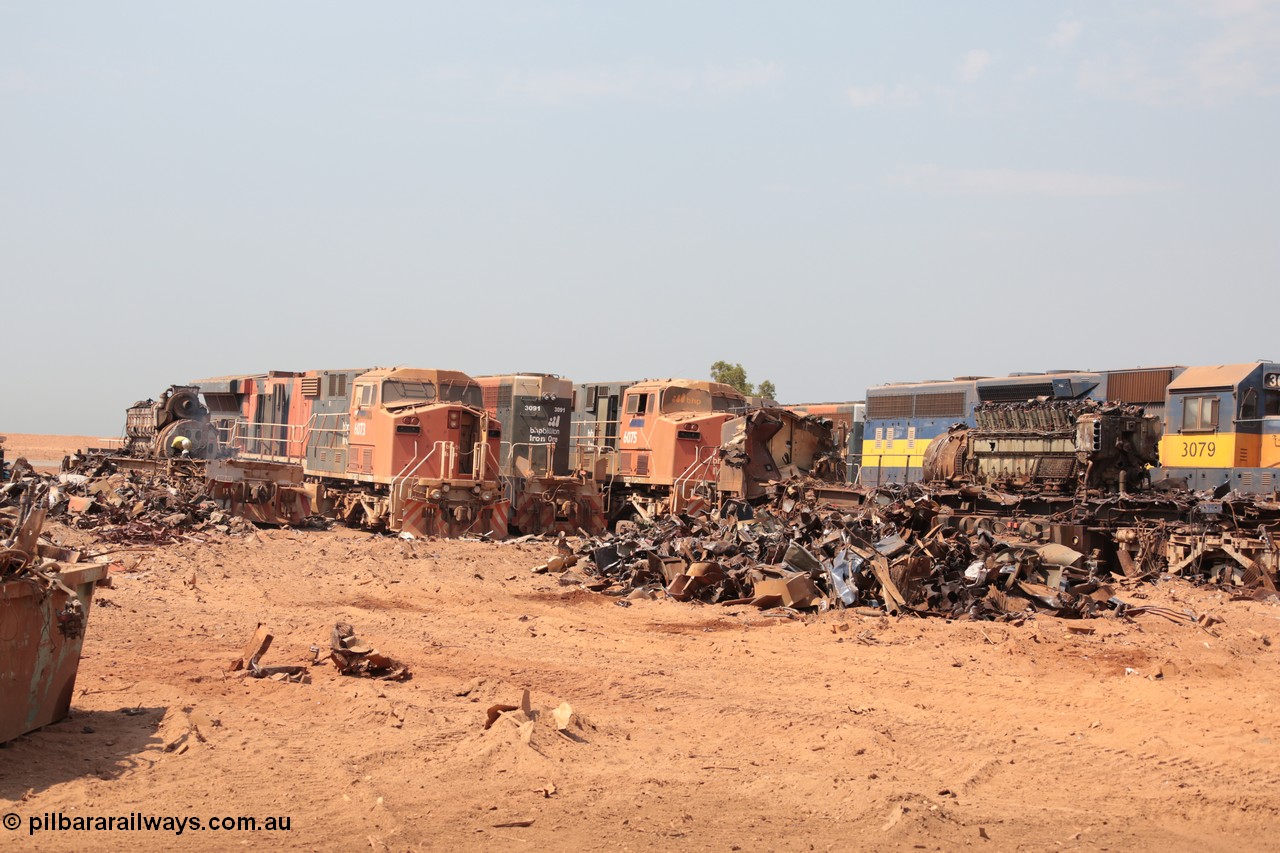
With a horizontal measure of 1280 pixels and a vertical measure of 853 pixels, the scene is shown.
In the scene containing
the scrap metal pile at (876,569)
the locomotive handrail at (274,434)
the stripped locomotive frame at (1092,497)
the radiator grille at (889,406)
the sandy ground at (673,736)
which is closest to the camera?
the sandy ground at (673,736)

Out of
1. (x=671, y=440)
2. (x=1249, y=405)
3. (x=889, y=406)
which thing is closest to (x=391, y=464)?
(x=671, y=440)

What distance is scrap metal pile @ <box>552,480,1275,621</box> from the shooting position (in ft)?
43.0

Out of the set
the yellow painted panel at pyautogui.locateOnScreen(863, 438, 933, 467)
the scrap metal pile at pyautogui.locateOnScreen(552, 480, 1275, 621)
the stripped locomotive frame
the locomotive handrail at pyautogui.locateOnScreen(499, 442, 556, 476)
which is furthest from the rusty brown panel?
the locomotive handrail at pyautogui.locateOnScreen(499, 442, 556, 476)

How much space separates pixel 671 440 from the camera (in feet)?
81.1

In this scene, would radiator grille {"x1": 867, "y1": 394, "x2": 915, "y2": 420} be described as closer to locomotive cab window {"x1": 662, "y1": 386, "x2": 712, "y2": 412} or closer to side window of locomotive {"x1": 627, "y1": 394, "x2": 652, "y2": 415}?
locomotive cab window {"x1": 662, "y1": 386, "x2": 712, "y2": 412}

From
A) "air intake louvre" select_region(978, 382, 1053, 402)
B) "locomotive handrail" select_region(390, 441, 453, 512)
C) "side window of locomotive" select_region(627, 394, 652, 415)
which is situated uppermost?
"air intake louvre" select_region(978, 382, 1053, 402)

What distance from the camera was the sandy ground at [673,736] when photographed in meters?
5.88

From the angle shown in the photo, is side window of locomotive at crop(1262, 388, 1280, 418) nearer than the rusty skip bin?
No

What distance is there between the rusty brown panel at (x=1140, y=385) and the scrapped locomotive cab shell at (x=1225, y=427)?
0.64 m

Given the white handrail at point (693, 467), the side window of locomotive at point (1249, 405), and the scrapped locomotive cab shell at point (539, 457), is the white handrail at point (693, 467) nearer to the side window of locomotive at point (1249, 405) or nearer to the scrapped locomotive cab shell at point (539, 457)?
the scrapped locomotive cab shell at point (539, 457)

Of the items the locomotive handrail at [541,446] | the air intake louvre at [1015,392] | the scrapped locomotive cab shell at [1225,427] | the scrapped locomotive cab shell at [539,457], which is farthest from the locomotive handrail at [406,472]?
the scrapped locomotive cab shell at [1225,427]

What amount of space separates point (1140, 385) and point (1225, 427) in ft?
7.49

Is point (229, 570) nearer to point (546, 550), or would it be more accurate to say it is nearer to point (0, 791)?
point (546, 550)

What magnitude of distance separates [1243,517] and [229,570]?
14.7m
